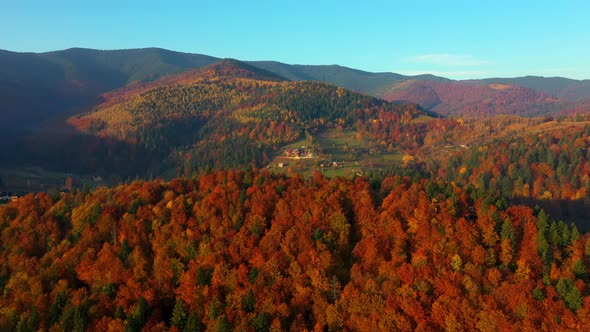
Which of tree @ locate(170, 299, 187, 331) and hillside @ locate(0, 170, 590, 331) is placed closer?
hillside @ locate(0, 170, 590, 331)

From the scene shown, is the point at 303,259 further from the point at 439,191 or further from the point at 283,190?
the point at 439,191

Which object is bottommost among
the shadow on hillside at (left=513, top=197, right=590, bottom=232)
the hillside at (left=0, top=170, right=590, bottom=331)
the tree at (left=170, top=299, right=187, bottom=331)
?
the shadow on hillside at (left=513, top=197, right=590, bottom=232)

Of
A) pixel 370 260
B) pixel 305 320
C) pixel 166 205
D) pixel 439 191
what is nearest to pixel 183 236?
pixel 166 205

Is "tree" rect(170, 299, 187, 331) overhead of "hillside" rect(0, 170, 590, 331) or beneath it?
beneath

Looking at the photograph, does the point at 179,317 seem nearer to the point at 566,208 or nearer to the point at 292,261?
the point at 292,261

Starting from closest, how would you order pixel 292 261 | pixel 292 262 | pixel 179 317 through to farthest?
pixel 179 317, pixel 292 262, pixel 292 261

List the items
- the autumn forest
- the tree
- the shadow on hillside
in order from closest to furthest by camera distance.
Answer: the autumn forest
the tree
the shadow on hillside

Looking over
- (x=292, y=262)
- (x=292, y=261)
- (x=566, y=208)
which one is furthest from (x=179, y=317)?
(x=566, y=208)

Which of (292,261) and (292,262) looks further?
(292,261)

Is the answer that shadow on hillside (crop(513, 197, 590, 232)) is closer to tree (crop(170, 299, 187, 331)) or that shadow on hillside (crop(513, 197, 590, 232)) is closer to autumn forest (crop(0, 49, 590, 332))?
autumn forest (crop(0, 49, 590, 332))

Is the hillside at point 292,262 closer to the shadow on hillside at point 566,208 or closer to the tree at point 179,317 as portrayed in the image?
the tree at point 179,317

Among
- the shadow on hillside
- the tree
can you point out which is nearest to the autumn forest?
the tree
